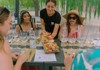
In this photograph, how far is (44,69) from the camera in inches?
75.9

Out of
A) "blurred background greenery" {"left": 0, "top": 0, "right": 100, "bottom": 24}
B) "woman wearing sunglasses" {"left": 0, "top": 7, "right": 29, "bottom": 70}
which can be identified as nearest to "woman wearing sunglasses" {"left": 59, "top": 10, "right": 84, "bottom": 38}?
"blurred background greenery" {"left": 0, "top": 0, "right": 100, "bottom": 24}

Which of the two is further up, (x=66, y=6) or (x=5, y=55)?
(x=66, y=6)

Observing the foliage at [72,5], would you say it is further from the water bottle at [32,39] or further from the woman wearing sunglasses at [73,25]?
the water bottle at [32,39]

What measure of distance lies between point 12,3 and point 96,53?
4201 millimetres

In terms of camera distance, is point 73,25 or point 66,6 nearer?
point 73,25

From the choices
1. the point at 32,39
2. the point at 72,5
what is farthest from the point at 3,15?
the point at 72,5

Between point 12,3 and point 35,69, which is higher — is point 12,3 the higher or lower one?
the higher one

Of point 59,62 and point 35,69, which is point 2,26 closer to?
point 59,62

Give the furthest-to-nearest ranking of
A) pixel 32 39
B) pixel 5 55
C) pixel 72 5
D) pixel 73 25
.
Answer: pixel 72 5 → pixel 73 25 → pixel 32 39 → pixel 5 55

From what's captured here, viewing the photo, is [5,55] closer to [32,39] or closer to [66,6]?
[32,39]

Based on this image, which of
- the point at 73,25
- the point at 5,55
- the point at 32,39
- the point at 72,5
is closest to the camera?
the point at 5,55

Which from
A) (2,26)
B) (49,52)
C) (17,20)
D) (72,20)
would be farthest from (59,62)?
(17,20)

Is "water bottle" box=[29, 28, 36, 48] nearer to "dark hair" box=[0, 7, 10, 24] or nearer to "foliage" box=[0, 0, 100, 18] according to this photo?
"dark hair" box=[0, 7, 10, 24]

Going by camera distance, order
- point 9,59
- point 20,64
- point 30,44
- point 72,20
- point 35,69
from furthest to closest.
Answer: point 72,20 < point 30,44 < point 35,69 < point 20,64 < point 9,59
